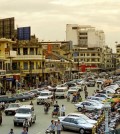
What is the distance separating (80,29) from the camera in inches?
7288

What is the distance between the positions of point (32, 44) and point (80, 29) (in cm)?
10118

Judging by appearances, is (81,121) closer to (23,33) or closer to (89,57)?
(23,33)

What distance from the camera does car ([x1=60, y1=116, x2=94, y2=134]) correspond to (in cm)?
3041

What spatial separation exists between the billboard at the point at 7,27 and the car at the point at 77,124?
191 ft

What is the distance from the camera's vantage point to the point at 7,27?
89.3 metres

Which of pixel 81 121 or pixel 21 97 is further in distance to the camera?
pixel 21 97

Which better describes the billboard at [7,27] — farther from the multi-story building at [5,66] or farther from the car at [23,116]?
the car at [23,116]

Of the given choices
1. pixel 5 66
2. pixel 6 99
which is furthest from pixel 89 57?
pixel 6 99

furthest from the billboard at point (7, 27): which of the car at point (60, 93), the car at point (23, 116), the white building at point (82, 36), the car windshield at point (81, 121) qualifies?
the white building at point (82, 36)

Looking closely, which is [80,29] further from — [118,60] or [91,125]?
[91,125]

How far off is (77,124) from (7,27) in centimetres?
6059

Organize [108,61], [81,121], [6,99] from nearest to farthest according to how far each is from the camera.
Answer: [81,121], [6,99], [108,61]

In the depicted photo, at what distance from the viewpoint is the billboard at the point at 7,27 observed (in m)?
88.0

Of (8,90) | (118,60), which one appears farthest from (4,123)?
(118,60)
